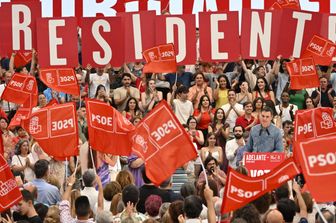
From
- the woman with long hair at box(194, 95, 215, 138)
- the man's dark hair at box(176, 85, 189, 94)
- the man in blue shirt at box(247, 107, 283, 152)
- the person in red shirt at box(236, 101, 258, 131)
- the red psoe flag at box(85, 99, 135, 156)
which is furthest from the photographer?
the man's dark hair at box(176, 85, 189, 94)

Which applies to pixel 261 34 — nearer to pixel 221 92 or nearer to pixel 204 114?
pixel 221 92

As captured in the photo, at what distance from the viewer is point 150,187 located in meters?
19.9

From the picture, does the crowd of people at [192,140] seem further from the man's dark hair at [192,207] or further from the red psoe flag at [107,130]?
the red psoe flag at [107,130]

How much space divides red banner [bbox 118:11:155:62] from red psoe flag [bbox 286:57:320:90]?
257 centimetres

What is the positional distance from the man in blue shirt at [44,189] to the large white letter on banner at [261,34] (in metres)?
8.04

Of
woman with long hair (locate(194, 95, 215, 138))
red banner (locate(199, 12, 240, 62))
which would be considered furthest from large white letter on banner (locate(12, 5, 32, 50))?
woman with long hair (locate(194, 95, 215, 138))

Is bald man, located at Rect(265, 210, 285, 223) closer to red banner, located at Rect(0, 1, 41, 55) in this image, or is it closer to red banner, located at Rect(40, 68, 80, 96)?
red banner, located at Rect(40, 68, 80, 96)

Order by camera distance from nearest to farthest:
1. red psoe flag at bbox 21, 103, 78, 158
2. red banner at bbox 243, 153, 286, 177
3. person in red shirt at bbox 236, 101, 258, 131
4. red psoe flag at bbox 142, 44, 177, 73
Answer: red psoe flag at bbox 21, 103, 78, 158, red banner at bbox 243, 153, 286, 177, person in red shirt at bbox 236, 101, 258, 131, red psoe flag at bbox 142, 44, 177, 73

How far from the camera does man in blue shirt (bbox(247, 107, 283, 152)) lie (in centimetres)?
2361

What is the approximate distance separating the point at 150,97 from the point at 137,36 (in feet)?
4.02

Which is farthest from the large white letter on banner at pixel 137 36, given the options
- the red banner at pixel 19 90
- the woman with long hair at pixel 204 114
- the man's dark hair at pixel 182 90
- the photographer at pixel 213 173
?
the photographer at pixel 213 173

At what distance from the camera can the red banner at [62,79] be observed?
87.7 feet

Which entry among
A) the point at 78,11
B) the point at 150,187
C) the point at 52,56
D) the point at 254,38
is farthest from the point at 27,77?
the point at 150,187

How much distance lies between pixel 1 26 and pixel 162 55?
3520 millimetres
